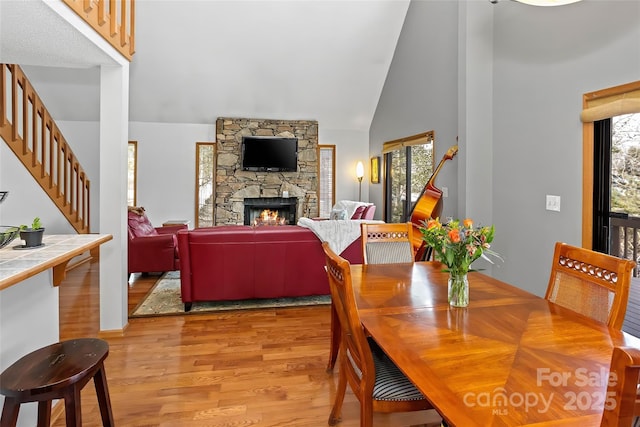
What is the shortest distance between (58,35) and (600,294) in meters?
3.37

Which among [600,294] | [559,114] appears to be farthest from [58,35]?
[559,114]

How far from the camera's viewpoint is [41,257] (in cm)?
162

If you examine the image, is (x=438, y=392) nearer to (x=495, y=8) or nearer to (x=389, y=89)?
(x=495, y=8)

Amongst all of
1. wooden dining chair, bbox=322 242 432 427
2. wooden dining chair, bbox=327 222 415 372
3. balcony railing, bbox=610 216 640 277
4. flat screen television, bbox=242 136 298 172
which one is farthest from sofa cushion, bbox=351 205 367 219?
wooden dining chair, bbox=322 242 432 427

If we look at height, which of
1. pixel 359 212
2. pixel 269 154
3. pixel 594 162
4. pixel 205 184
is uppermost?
pixel 269 154

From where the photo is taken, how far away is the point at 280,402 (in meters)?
2.18

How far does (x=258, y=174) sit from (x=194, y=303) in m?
4.20

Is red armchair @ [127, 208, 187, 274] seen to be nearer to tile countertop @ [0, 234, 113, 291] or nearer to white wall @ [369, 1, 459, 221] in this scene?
tile countertop @ [0, 234, 113, 291]

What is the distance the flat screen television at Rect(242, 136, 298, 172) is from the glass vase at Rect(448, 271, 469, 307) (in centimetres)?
635

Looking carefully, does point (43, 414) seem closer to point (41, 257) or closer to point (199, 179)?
point (41, 257)

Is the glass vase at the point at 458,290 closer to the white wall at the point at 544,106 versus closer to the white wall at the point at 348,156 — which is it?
the white wall at the point at 544,106

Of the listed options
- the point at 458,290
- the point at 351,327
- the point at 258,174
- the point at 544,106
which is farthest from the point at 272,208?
the point at 351,327

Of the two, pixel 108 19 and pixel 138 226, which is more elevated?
pixel 108 19

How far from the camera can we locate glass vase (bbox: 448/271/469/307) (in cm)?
167
